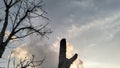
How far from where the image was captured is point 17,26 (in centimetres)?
2306

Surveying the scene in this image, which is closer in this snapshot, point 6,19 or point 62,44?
point 62,44

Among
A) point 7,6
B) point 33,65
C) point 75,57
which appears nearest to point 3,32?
point 7,6

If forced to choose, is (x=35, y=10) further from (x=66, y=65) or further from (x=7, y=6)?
(x=66, y=65)

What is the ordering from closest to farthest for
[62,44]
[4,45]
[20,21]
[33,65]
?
[62,44]
[33,65]
[4,45]
[20,21]

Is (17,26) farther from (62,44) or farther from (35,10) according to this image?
(62,44)

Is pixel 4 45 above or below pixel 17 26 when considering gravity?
below

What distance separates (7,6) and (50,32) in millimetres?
4437

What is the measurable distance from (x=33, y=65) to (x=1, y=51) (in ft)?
10.7

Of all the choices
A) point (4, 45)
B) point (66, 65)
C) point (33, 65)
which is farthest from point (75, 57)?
point (4, 45)

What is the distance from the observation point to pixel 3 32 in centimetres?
2241

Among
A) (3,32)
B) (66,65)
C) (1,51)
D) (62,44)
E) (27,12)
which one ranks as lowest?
(66,65)

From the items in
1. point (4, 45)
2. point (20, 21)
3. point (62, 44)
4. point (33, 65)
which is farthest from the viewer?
point (20, 21)

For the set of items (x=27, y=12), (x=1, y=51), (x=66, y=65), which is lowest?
(x=66, y=65)

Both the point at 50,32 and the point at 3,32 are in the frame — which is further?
the point at 50,32
